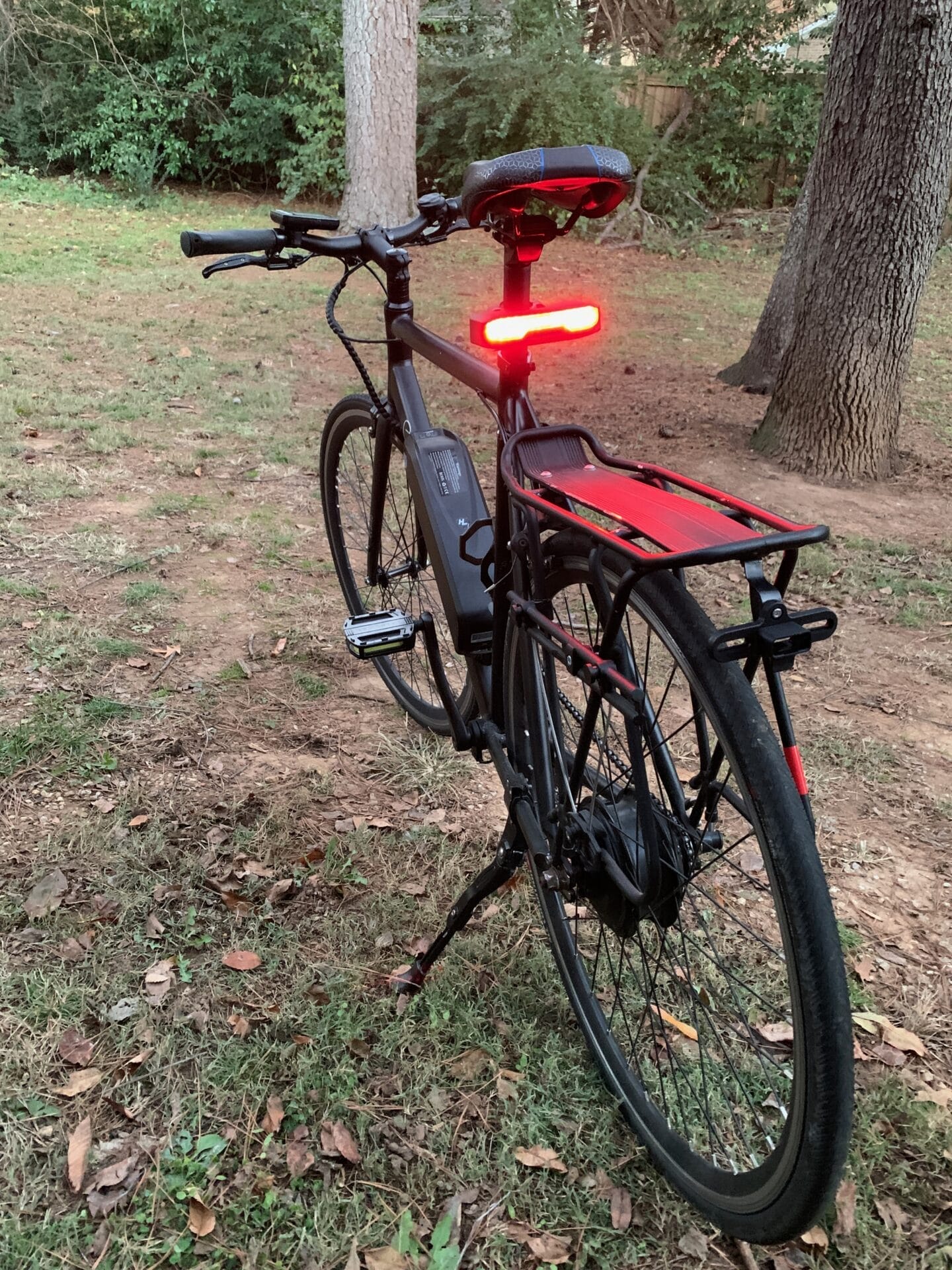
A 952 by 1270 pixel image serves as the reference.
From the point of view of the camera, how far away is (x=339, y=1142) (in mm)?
1855

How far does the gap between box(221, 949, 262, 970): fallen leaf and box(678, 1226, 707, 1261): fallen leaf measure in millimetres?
1068

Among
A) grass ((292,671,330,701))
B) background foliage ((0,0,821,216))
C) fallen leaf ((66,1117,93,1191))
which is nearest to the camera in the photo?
fallen leaf ((66,1117,93,1191))

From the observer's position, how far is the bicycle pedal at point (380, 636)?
104 inches

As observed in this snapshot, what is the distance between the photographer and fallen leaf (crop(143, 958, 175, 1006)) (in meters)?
2.14

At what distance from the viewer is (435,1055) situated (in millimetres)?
2039

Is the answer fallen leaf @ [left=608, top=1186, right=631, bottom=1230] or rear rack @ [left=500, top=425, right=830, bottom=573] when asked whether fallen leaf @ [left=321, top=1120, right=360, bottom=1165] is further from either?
rear rack @ [left=500, top=425, right=830, bottom=573]

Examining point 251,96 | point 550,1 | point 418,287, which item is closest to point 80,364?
point 418,287

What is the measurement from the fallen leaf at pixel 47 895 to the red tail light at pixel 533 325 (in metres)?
1.68

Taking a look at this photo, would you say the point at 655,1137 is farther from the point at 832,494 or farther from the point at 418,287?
the point at 418,287

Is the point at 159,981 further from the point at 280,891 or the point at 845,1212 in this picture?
the point at 845,1212

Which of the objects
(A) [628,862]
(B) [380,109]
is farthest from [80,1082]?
(B) [380,109]

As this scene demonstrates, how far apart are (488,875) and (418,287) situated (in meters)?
7.91

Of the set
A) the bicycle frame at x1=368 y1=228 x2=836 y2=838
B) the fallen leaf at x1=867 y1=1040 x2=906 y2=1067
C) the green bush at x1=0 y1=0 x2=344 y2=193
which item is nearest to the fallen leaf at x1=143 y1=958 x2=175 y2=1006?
the bicycle frame at x1=368 y1=228 x2=836 y2=838

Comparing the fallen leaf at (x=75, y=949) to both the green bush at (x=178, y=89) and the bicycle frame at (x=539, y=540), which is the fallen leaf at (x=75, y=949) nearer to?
the bicycle frame at (x=539, y=540)
